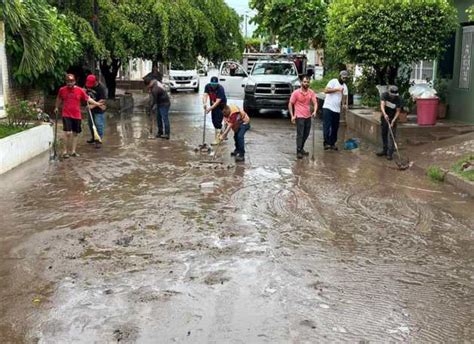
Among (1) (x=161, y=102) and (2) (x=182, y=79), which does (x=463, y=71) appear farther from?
(2) (x=182, y=79)

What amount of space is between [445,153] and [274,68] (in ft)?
36.9

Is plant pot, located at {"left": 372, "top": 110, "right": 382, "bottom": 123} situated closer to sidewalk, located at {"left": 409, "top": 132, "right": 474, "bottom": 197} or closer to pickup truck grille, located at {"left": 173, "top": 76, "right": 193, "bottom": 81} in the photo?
sidewalk, located at {"left": 409, "top": 132, "right": 474, "bottom": 197}

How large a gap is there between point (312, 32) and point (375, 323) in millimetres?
18558

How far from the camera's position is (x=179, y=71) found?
113ft

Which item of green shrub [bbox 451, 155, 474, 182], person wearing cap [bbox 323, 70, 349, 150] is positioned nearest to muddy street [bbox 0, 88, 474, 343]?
green shrub [bbox 451, 155, 474, 182]

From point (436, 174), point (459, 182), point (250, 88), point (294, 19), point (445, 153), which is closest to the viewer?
point (459, 182)

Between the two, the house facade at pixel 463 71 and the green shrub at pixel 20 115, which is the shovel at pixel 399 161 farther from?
the green shrub at pixel 20 115

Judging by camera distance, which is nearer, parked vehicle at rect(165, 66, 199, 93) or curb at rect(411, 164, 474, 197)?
curb at rect(411, 164, 474, 197)

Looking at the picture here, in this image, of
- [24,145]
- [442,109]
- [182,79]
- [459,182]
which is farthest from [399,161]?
[182,79]

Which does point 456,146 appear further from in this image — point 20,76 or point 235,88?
point 235,88

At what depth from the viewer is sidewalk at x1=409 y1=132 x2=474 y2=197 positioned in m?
11.1

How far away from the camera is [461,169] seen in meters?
10.3

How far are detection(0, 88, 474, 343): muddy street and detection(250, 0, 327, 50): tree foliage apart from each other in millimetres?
11562

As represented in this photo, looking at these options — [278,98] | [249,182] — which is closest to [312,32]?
[278,98]
